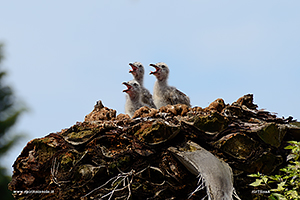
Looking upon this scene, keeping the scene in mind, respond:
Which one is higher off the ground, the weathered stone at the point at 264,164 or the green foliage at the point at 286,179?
the weathered stone at the point at 264,164

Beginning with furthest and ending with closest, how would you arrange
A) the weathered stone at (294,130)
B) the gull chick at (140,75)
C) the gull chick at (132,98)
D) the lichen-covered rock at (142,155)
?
the gull chick at (140,75), the gull chick at (132,98), the weathered stone at (294,130), the lichen-covered rock at (142,155)

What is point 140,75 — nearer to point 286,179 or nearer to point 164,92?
point 164,92

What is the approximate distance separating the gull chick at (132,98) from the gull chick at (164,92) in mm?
296

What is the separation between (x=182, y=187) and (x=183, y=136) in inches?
21.6

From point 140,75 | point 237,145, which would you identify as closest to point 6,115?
point 140,75

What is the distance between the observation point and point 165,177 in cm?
375

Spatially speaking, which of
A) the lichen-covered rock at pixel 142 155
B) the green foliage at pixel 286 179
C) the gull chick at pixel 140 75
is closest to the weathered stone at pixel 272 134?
the lichen-covered rock at pixel 142 155

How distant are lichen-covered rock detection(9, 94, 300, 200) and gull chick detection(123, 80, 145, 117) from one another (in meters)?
2.01

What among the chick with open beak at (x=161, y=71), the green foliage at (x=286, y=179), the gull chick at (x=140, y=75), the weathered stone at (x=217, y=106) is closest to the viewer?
the green foliage at (x=286, y=179)

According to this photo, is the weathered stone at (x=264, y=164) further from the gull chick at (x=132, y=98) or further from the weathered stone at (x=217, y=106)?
the gull chick at (x=132, y=98)

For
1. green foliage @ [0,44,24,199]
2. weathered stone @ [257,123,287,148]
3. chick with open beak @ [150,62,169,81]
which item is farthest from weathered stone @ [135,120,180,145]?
green foliage @ [0,44,24,199]

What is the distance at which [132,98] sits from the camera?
6.32 metres

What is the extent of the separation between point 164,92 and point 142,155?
2.55m

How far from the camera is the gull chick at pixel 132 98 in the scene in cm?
620
